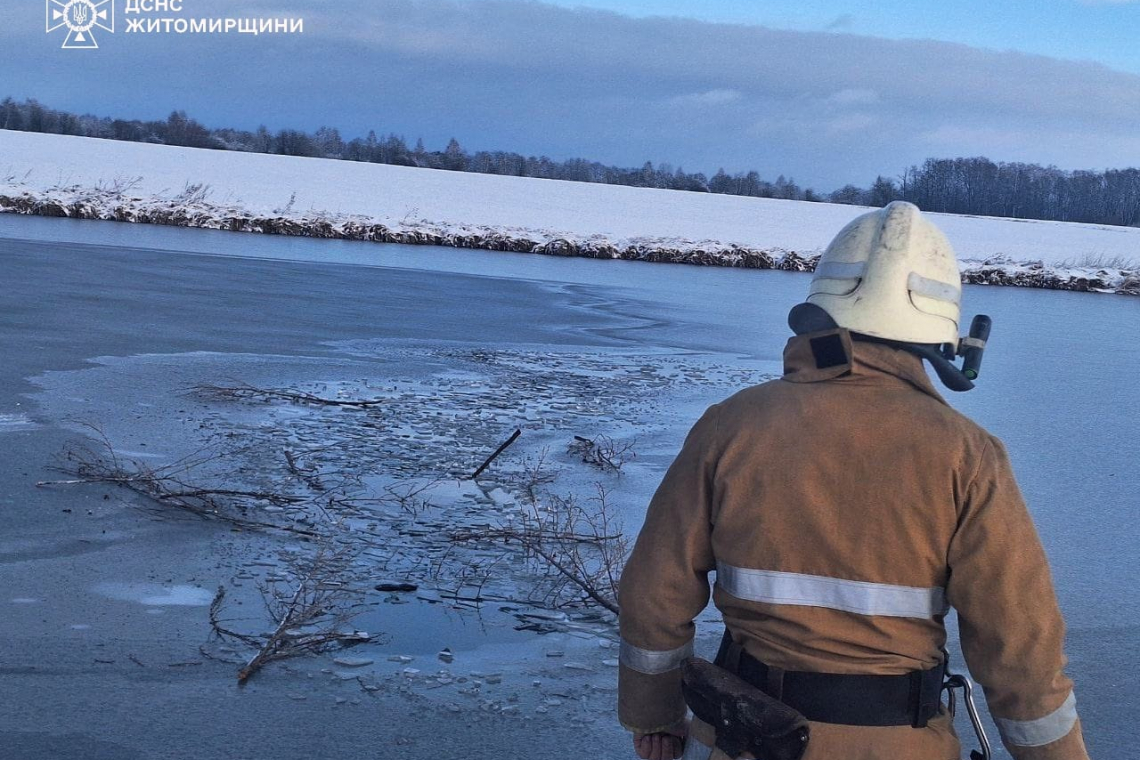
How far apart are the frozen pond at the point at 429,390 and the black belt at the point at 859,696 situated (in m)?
1.81

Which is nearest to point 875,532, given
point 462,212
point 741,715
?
point 741,715

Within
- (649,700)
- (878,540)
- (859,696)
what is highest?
(878,540)

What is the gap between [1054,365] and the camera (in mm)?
15016

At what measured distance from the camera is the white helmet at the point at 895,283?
2.18 m

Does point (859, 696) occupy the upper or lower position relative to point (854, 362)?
lower

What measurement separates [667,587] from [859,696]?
1.35 ft

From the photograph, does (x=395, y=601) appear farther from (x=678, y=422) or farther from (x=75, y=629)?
(x=678, y=422)

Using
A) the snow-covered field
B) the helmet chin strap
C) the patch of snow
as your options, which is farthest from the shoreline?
the helmet chin strap

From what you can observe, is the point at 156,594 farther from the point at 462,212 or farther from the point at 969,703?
the point at 462,212

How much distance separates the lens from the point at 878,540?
2096 millimetres

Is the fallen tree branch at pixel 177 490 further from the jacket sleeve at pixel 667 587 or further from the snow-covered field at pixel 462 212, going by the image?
the snow-covered field at pixel 462 212

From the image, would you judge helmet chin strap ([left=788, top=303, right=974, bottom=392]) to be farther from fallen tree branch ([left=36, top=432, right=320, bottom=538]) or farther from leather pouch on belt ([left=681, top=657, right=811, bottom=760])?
fallen tree branch ([left=36, top=432, right=320, bottom=538])

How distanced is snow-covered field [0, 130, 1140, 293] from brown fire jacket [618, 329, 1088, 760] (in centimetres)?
3102

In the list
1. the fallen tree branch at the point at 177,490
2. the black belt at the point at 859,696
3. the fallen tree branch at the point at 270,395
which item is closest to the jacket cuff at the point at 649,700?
the black belt at the point at 859,696
